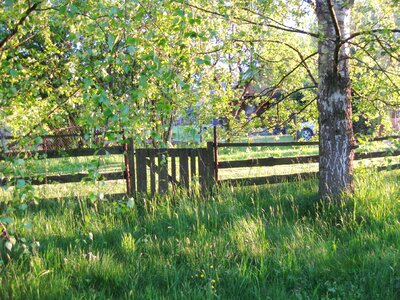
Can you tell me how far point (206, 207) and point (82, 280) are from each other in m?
2.33

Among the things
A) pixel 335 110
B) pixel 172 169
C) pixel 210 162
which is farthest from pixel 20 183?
pixel 210 162

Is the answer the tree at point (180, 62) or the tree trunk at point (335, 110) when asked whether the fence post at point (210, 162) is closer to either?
the tree at point (180, 62)

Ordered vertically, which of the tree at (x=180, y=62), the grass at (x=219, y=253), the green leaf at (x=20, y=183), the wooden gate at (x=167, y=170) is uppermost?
the tree at (x=180, y=62)

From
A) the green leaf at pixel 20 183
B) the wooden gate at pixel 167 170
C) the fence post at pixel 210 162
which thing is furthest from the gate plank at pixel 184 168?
the green leaf at pixel 20 183

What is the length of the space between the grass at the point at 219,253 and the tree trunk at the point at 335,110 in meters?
0.32

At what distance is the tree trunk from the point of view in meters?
5.57

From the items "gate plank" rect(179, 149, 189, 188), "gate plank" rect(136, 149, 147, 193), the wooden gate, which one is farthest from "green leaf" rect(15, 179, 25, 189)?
"gate plank" rect(179, 149, 189, 188)

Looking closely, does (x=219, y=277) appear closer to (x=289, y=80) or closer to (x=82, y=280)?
(x=82, y=280)

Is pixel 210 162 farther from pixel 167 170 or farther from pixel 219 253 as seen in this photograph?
pixel 219 253

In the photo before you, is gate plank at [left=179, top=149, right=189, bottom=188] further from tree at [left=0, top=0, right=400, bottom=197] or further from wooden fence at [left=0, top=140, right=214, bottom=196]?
tree at [left=0, top=0, right=400, bottom=197]

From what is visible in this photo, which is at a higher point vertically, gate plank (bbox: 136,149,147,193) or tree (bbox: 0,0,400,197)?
tree (bbox: 0,0,400,197)

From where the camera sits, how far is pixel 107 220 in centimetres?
538

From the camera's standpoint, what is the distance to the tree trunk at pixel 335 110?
18.3 feet

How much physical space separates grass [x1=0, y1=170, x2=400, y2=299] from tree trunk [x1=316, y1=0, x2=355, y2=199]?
12.5 inches
